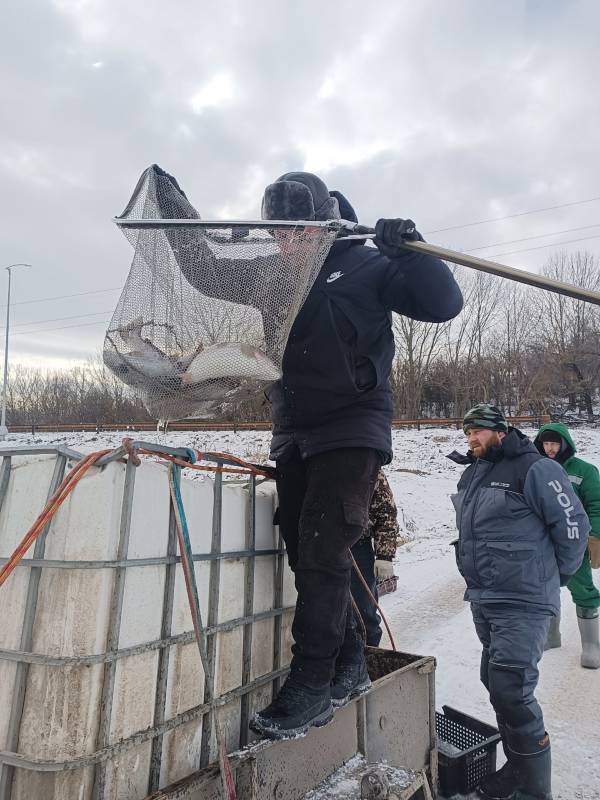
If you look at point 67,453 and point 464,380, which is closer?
point 67,453

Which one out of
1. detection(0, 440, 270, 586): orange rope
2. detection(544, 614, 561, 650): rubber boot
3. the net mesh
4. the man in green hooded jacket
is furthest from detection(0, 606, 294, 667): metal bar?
detection(544, 614, 561, 650): rubber boot

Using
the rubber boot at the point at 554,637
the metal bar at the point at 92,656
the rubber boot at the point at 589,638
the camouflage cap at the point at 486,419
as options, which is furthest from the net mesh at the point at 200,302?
the rubber boot at the point at 554,637

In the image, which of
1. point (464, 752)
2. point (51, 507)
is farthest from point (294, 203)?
point (464, 752)

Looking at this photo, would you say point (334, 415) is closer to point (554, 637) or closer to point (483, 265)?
point (483, 265)

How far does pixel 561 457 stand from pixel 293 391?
3.32m

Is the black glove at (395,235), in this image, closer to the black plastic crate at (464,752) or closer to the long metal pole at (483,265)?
the long metal pole at (483,265)

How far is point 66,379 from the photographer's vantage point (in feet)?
151

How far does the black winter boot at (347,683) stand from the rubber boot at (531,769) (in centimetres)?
109

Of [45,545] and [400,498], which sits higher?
[45,545]

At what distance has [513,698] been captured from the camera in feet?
9.68

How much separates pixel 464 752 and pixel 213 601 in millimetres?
1710

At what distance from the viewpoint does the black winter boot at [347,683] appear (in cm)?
224

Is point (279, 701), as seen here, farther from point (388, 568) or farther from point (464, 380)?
point (464, 380)

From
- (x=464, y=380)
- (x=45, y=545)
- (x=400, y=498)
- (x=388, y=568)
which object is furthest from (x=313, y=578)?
(x=464, y=380)
